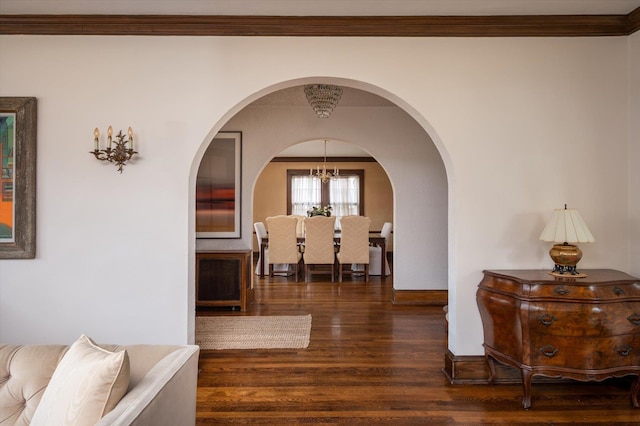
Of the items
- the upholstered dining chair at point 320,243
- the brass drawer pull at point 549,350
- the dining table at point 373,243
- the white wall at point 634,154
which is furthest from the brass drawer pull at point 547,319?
the dining table at point 373,243

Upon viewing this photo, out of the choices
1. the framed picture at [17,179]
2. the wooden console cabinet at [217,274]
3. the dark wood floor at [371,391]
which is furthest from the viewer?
the wooden console cabinet at [217,274]

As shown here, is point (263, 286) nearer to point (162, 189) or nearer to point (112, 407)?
point (162, 189)

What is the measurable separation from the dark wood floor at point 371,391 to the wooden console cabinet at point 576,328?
0.73 feet

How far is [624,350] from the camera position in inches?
99.6

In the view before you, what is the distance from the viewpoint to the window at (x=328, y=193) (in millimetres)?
10898

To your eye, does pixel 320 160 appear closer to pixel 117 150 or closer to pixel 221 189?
pixel 221 189

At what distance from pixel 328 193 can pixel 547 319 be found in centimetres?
853

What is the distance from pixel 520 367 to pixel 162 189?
268cm

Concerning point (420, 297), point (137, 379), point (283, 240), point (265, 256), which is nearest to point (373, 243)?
point (283, 240)

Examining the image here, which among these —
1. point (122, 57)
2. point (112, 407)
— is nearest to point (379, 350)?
point (112, 407)

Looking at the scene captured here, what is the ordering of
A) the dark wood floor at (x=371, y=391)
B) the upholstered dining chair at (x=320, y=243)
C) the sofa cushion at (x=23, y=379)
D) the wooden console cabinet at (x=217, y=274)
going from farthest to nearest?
the upholstered dining chair at (x=320, y=243) < the wooden console cabinet at (x=217, y=274) < the dark wood floor at (x=371, y=391) < the sofa cushion at (x=23, y=379)

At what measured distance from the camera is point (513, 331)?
2621 mm

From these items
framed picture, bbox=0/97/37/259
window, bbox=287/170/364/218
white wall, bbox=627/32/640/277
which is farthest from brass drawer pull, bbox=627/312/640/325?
window, bbox=287/170/364/218

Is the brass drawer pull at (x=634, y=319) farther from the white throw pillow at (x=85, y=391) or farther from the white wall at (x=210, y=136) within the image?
the white throw pillow at (x=85, y=391)
